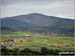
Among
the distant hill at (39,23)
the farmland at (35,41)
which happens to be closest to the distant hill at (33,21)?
the distant hill at (39,23)

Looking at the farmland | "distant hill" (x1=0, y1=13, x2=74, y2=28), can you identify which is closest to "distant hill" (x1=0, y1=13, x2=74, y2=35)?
"distant hill" (x1=0, y1=13, x2=74, y2=28)

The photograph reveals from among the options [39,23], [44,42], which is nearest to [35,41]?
[44,42]

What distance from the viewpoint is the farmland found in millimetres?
5516

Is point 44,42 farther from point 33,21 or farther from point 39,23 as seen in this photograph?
point 33,21

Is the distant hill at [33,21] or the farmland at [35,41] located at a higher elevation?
the distant hill at [33,21]

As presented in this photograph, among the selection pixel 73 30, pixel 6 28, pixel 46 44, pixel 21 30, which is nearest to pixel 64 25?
pixel 73 30

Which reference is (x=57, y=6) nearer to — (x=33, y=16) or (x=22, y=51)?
(x=33, y=16)

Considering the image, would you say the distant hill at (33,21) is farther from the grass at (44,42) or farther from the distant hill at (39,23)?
the grass at (44,42)

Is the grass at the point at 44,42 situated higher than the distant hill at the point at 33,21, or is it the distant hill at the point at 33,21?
the distant hill at the point at 33,21

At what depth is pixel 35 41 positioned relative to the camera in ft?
18.2

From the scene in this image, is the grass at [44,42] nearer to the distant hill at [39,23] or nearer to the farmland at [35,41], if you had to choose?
the farmland at [35,41]

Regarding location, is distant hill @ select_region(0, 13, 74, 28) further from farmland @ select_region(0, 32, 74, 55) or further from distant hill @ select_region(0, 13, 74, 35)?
farmland @ select_region(0, 32, 74, 55)

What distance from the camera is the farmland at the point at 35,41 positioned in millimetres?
5516

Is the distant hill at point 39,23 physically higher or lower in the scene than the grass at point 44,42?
higher
